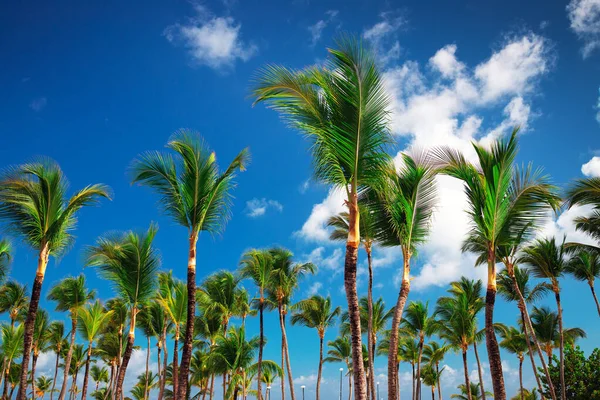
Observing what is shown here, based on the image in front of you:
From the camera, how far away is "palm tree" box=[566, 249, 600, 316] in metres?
→ 26.1

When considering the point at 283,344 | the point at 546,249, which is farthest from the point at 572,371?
the point at 283,344

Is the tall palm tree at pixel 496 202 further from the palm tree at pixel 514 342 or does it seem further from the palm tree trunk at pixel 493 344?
the palm tree at pixel 514 342

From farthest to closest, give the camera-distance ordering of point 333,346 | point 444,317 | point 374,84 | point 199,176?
point 333,346 < point 444,317 < point 199,176 < point 374,84

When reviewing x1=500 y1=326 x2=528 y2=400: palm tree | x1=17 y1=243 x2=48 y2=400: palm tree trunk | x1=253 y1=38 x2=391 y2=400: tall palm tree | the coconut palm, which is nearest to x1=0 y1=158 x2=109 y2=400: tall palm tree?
x1=17 y1=243 x2=48 y2=400: palm tree trunk

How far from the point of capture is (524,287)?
30625 mm

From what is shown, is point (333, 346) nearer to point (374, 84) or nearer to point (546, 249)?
point (546, 249)

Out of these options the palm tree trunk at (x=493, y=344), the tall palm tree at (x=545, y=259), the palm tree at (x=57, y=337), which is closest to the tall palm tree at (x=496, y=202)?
the palm tree trunk at (x=493, y=344)

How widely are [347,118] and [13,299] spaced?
34287 mm

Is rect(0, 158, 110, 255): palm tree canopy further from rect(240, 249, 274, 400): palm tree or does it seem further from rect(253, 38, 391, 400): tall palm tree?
rect(240, 249, 274, 400): palm tree

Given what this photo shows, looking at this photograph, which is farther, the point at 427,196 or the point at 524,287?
the point at 524,287

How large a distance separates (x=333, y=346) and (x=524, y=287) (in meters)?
23.0

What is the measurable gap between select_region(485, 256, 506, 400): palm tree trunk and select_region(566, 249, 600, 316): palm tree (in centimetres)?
1854

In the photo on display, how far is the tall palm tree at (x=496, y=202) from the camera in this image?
10680 mm

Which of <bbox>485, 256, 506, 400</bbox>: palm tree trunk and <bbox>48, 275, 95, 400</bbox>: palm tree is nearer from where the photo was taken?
<bbox>485, 256, 506, 400</bbox>: palm tree trunk
